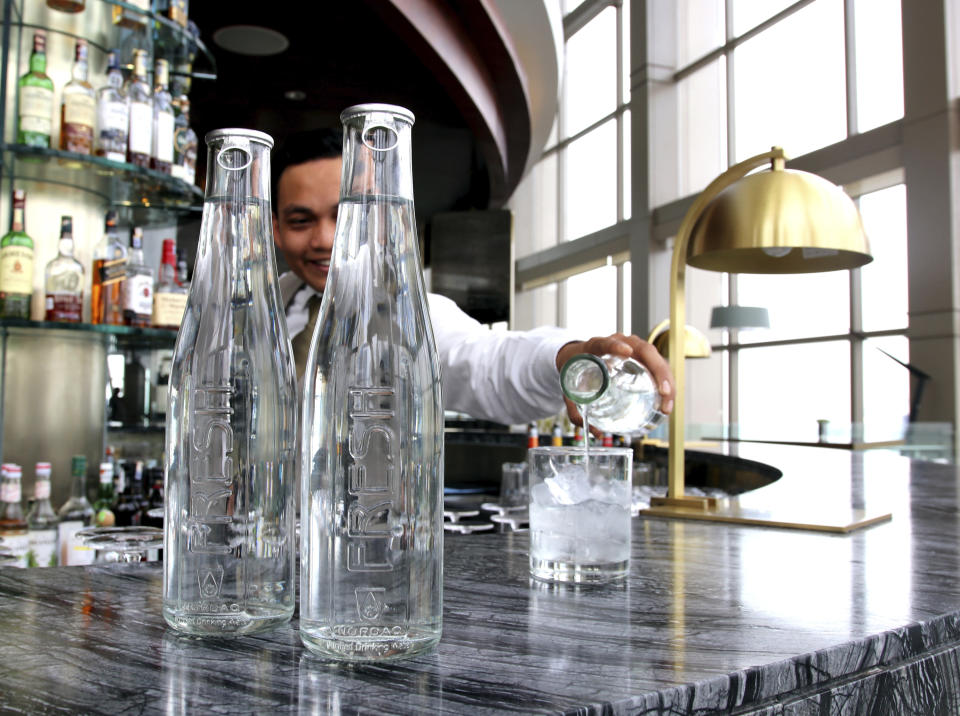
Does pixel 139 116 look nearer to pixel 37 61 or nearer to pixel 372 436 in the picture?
pixel 37 61

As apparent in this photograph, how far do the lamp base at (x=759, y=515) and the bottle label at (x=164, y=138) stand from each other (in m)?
1.66

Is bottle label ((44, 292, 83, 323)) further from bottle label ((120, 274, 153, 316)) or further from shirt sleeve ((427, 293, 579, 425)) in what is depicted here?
shirt sleeve ((427, 293, 579, 425))

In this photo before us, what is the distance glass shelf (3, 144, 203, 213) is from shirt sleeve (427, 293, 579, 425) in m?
0.81

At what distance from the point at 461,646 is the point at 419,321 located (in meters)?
0.23

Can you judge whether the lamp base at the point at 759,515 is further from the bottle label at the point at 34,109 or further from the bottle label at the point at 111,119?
the bottle label at the point at 34,109

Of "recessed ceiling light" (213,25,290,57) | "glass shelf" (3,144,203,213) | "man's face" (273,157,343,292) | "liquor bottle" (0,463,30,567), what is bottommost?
"liquor bottle" (0,463,30,567)

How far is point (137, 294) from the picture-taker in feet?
7.23

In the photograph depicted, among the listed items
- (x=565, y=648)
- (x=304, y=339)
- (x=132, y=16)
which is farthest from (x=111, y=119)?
(x=565, y=648)

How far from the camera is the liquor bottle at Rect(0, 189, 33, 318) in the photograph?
206 centimetres

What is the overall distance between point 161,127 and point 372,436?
2.04 m

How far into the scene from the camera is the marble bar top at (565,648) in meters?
0.47

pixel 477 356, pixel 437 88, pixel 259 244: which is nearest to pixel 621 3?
pixel 437 88

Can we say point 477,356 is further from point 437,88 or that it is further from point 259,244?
point 437,88

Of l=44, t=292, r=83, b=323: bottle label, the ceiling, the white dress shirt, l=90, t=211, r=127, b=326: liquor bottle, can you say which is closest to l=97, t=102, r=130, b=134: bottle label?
l=90, t=211, r=127, b=326: liquor bottle
